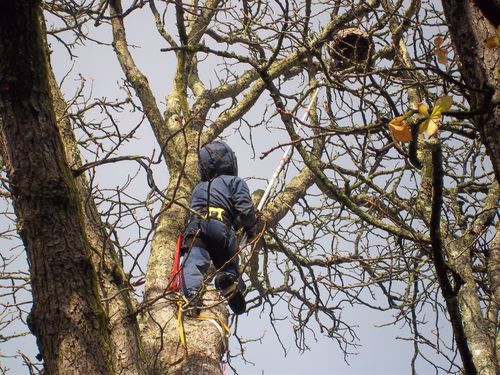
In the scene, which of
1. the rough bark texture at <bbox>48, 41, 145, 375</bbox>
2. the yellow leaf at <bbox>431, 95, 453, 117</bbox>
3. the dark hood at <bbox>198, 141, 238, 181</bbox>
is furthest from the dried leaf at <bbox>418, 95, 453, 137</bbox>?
the dark hood at <bbox>198, 141, 238, 181</bbox>

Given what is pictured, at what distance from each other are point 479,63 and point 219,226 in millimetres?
3055

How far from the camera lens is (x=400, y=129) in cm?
192

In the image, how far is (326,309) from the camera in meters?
5.63

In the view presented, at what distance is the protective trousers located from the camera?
436 cm

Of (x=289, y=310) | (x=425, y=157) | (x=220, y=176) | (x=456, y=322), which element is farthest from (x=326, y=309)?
(x=456, y=322)

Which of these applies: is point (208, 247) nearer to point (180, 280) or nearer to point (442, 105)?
point (180, 280)

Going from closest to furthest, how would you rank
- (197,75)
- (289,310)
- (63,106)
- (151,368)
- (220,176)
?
(151,368)
(63,106)
(220,176)
(289,310)
(197,75)

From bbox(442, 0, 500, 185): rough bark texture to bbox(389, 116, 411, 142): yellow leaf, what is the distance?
23 centimetres

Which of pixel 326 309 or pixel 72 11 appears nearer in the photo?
pixel 72 11

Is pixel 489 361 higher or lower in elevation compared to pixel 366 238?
lower

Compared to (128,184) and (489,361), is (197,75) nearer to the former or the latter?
(128,184)

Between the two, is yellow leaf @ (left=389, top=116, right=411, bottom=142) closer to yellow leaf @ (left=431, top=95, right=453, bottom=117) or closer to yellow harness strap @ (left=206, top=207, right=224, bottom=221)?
yellow leaf @ (left=431, top=95, right=453, bottom=117)

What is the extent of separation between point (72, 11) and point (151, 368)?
3472mm

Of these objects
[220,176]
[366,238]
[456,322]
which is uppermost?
[220,176]
